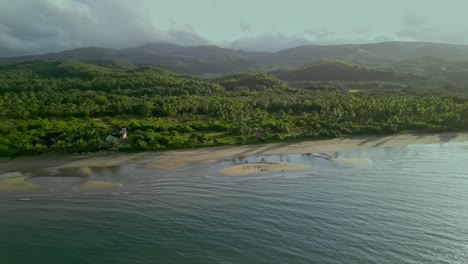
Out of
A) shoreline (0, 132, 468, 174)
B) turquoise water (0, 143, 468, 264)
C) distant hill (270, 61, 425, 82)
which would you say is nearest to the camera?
turquoise water (0, 143, 468, 264)

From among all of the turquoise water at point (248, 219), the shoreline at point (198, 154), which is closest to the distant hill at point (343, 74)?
the shoreline at point (198, 154)

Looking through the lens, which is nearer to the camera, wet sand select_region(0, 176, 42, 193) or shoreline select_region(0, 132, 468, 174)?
wet sand select_region(0, 176, 42, 193)

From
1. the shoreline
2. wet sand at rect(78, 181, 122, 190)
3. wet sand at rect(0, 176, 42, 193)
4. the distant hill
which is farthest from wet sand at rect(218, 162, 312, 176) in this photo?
the distant hill

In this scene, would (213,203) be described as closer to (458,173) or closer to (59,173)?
(59,173)

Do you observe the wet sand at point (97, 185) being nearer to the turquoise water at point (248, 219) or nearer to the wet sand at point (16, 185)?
the turquoise water at point (248, 219)

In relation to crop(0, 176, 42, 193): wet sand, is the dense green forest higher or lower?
higher

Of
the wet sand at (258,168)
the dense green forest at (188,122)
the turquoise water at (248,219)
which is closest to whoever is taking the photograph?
the turquoise water at (248,219)

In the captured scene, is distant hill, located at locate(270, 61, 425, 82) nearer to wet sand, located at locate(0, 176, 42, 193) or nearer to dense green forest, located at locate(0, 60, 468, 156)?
dense green forest, located at locate(0, 60, 468, 156)

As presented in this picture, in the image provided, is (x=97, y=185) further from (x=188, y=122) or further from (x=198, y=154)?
(x=188, y=122)
